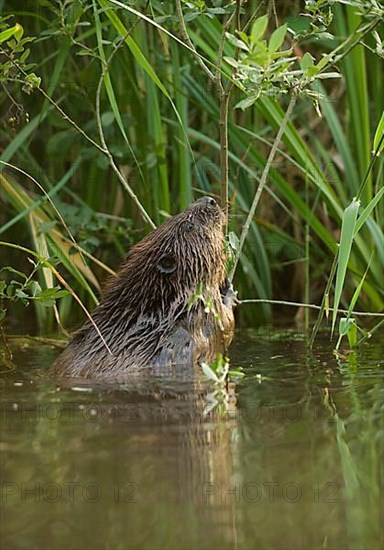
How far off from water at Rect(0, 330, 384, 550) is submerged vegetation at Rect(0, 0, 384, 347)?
119 centimetres

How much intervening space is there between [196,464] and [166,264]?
194 centimetres

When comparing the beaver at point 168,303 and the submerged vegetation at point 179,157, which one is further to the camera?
the submerged vegetation at point 179,157

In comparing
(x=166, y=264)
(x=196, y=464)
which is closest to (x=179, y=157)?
(x=166, y=264)

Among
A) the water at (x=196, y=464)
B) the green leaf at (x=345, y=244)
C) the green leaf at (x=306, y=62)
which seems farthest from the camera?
the green leaf at (x=345, y=244)

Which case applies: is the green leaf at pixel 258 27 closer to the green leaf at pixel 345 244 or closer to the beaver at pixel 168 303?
the green leaf at pixel 345 244

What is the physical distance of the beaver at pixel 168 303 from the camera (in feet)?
14.2

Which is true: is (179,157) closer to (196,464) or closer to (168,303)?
(168,303)

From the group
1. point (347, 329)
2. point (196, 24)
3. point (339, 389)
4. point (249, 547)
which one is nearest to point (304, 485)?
point (249, 547)

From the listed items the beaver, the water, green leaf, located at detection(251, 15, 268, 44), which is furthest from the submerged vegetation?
green leaf, located at detection(251, 15, 268, 44)

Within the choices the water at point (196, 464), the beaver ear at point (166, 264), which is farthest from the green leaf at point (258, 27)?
the beaver ear at point (166, 264)

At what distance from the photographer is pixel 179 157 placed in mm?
5188

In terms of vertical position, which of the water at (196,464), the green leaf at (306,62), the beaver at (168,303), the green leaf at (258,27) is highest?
the green leaf at (306,62)

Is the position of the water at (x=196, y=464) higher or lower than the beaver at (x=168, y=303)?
lower

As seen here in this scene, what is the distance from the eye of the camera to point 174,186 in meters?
5.48
